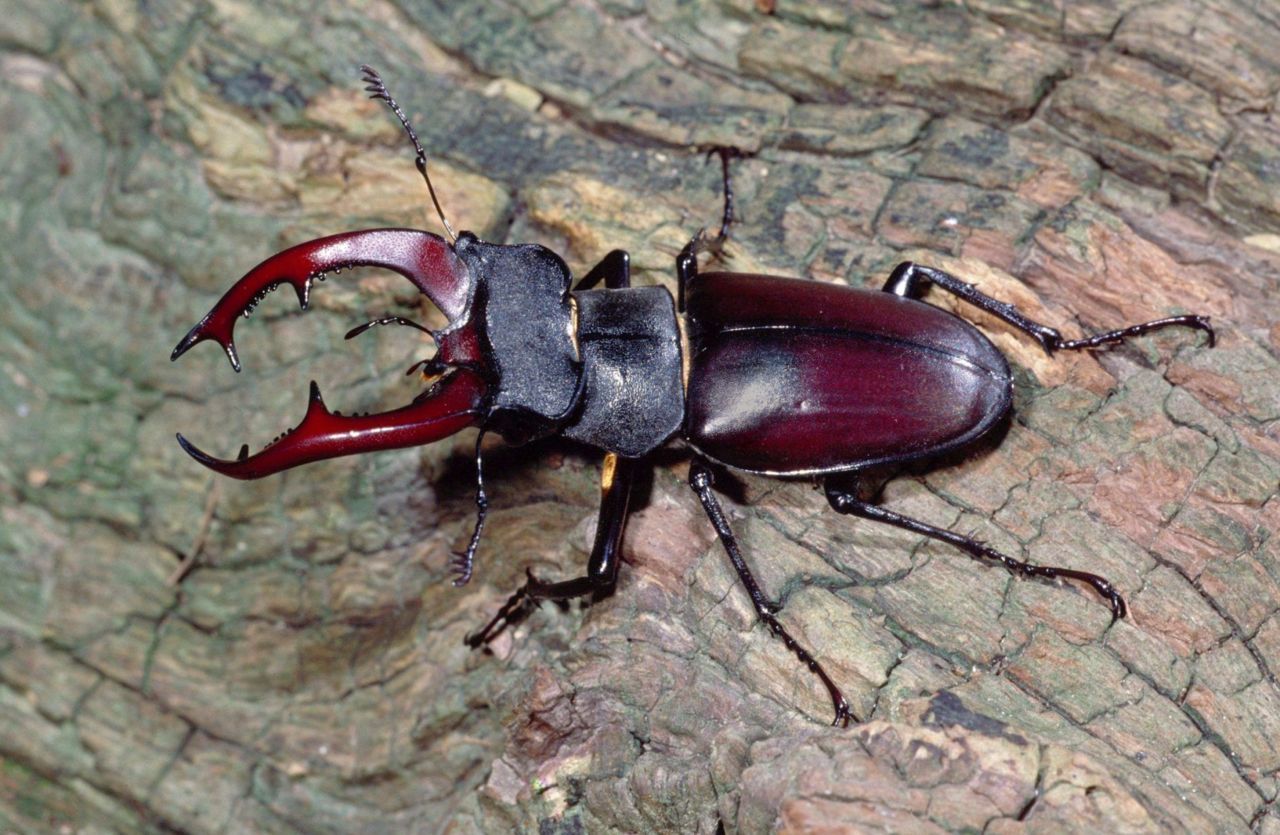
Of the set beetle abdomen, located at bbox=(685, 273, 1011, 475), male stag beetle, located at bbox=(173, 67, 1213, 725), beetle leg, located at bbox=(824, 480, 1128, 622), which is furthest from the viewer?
beetle abdomen, located at bbox=(685, 273, 1011, 475)

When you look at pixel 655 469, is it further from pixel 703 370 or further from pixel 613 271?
pixel 613 271

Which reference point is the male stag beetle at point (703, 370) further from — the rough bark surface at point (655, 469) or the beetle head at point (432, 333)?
the rough bark surface at point (655, 469)

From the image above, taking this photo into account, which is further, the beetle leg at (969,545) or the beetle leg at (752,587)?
the beetle leg at (969,545)

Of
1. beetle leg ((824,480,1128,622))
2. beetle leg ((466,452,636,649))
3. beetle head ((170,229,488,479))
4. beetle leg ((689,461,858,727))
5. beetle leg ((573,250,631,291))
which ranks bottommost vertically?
beetle leg ((466,452,636,649))

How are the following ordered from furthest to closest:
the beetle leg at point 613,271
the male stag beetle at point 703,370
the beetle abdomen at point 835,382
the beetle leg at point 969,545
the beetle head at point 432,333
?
the beetle leg at point 613,271 < the beetle abdomen at point 835,382 < the male stag beetle at point 703,370 < the beetle leg at point 969,545 < the beetle head at point 432,333

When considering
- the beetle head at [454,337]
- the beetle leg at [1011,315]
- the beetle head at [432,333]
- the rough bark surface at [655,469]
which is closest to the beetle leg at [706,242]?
the rough bark surface at [655,469]

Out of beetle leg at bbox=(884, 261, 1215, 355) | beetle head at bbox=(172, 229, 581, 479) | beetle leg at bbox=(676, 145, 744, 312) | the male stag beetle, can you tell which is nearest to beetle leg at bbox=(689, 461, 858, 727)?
the male stag beetle

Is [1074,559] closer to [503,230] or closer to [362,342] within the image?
[503,230]

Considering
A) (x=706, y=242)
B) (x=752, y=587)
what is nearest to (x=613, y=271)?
(x=706, y=242)

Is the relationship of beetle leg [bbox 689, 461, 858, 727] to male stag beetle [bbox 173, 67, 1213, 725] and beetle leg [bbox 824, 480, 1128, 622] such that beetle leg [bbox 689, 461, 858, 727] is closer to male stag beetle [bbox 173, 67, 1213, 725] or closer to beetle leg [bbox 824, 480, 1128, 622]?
male stag beetle [bbox 173, 67, 1213, 725]
